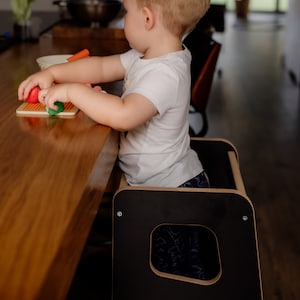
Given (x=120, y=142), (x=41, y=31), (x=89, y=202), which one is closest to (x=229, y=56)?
(x=41, y=31)

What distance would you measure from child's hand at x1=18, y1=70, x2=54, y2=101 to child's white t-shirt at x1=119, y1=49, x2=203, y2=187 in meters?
0.19

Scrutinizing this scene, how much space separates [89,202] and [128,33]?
587 mm

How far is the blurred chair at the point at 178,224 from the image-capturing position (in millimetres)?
1320

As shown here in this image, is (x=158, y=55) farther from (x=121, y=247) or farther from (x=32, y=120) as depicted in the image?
(x=121, y=247)

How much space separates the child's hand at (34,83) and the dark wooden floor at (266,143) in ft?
3.30

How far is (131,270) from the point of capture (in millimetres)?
1331

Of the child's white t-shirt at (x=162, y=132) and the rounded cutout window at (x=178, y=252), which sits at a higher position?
the child's white t-shirt at (x=162, y=132)

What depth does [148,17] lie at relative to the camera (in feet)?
4.45

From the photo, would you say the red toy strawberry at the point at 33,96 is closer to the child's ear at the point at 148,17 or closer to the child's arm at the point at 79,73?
the child's arm at the point at 79,73

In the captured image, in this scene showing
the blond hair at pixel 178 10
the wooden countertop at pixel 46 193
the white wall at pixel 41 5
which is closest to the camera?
the wooden countertop at pixel 46 193

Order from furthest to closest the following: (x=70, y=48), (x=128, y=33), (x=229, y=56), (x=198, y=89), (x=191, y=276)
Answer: (x=229, y=56) < (x=198, y=89) < (x=70, y=48) < (x=191, y=276) < (x=128, y=33)

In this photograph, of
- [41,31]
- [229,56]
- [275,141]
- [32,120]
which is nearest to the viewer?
[32,120]

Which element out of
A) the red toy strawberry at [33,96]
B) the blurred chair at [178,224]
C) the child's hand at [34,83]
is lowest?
the blurred chair at [178,224]

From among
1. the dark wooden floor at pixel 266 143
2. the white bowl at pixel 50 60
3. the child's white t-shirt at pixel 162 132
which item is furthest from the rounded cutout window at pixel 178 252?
the dark wooden floor at pixel 266 143
